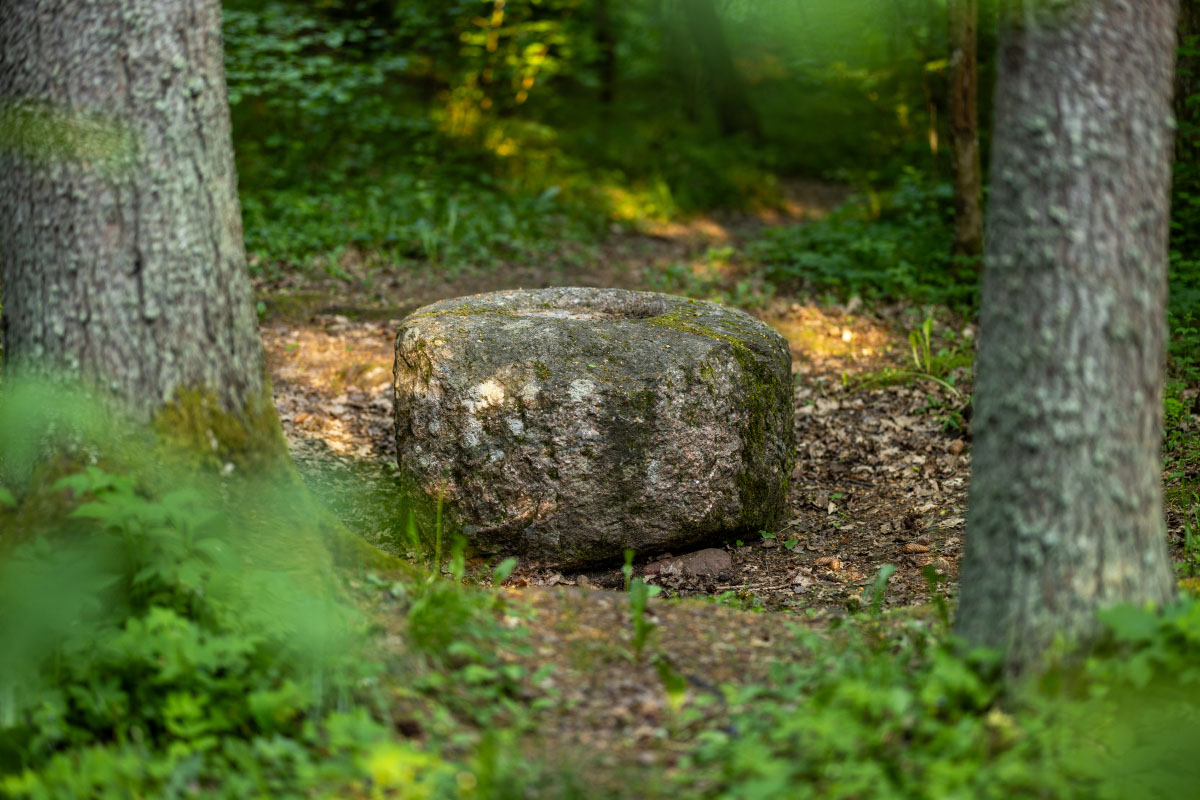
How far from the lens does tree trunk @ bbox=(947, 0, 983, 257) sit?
7.09m

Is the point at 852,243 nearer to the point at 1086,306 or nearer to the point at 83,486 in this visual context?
the point at 1086,306

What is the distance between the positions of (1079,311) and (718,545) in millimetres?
2468

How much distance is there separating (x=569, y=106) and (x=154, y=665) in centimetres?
1255

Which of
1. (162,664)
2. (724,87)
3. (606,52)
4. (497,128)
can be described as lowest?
(162,664)

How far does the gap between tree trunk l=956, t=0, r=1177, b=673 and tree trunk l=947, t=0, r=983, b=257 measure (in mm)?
5044

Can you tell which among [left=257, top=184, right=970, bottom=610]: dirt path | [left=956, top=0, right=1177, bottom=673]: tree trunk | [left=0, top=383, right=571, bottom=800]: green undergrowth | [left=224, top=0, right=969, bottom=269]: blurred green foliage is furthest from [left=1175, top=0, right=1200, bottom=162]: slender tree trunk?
[left=0, top=383, right=571, bottom=800]: green undergrowth

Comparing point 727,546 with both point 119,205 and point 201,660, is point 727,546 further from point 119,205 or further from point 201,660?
point 119,205

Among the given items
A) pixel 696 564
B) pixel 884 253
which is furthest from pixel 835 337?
pixel 696 564

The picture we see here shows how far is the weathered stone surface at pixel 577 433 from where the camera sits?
4.16 m

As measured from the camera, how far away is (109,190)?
9.28ft

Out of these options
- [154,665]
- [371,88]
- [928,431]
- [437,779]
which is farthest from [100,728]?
[371,88]

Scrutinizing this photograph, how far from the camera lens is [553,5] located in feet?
40.8

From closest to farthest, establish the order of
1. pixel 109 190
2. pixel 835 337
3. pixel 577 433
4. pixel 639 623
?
1. pixel 109 190
2. pixel 639 623
3. pixel 577 433
4. pixel 835 337

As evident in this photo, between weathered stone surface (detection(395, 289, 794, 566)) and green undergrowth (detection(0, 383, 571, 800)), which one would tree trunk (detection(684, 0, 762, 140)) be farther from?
green undergrowth (detection(0, 383, 571, 800))
